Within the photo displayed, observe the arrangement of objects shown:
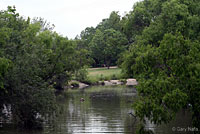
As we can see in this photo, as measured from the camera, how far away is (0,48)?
22.6m

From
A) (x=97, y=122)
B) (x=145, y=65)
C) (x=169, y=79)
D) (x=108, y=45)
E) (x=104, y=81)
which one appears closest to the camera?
(x=169, y=79)

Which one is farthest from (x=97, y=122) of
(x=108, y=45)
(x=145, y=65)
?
(x=108, y=45)

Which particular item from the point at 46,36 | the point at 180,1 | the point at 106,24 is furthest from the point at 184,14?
the point at 106,24

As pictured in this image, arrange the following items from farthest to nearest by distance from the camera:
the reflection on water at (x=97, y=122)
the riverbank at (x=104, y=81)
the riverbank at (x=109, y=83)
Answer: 1. the riverbank at (x=104, y=81)
2. the riverbank at (x=109, y=83)
3. the reflection on water at (x=97, y=122)

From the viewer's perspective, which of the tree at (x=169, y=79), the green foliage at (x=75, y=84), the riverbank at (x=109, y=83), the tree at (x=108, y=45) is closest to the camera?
the tree at (x=169, y=79)

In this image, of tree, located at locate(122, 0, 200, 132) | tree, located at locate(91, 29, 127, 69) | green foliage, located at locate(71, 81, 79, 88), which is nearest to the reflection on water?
tree, located at locate(122, 0, 200, 132)

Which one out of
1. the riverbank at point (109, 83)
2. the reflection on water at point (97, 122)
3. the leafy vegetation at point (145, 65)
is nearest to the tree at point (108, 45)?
the riverbank at point (109, 83)

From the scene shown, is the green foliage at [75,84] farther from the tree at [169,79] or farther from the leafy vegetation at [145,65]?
the tree at [169,79]

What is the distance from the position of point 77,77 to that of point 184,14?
38.7 metres

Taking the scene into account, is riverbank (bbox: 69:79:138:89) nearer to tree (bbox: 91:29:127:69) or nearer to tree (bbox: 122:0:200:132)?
tree (bbox: 91:29:127:69)

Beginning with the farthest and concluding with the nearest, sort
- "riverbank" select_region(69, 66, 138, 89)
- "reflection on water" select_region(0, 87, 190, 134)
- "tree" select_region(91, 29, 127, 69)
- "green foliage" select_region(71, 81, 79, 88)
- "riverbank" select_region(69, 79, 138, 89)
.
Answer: "tree" select_region(91, 29, 127, 69) → "riverbank" select_region(69, 66, 138, 89) → "riverbank" select_region(69, 79, 138, 89) → "green foliage" select_region(71, 81, 79, 88) → "reflection on water" select_region(0, 87, 190, 134)

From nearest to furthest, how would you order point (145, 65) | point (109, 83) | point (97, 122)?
1. point (145, 65)
2. point (97, 122)
3. point (109, 83)

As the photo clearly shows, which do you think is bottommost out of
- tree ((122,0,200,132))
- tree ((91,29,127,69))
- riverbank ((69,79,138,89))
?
riverbank ((69,79,138,89))

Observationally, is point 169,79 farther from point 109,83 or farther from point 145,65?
point 109,83
